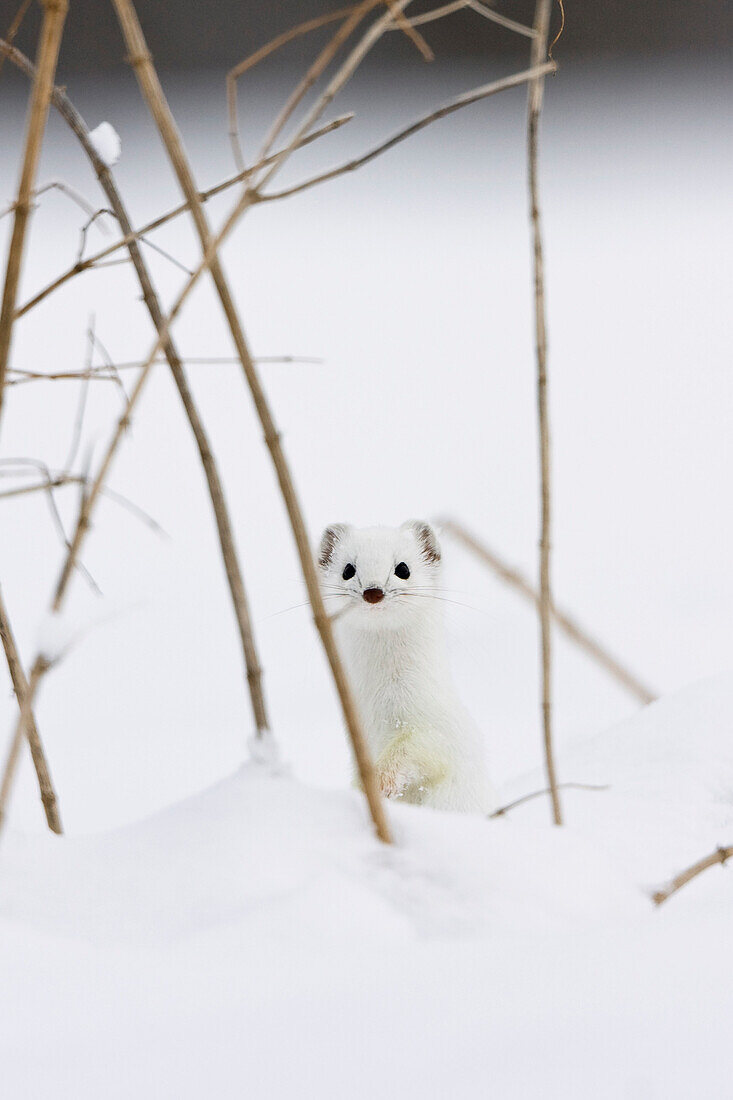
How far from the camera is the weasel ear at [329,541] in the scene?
935mm

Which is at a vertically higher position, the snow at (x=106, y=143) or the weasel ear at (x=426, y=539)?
the snow at (x=106, y=143)

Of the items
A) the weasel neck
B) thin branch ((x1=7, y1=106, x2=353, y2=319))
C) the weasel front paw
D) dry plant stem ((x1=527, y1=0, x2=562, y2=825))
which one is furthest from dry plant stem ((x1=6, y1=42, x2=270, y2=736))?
the weasel neck

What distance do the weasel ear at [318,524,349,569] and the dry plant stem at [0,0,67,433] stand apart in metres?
0.52

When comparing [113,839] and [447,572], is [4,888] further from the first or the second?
[447,572]

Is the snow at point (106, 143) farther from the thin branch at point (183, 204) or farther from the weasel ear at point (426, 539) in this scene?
the weasel ear at point (426, 539)

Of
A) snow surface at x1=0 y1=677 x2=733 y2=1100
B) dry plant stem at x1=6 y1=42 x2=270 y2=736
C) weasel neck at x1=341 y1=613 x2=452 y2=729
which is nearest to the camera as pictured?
snow surface at x1=0 y1=677 x2=733 y2=1100

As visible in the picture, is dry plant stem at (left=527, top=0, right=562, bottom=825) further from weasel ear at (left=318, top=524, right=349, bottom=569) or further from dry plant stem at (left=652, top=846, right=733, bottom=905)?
weasel ear at (left=318, top=524, right=349, bottom=569)

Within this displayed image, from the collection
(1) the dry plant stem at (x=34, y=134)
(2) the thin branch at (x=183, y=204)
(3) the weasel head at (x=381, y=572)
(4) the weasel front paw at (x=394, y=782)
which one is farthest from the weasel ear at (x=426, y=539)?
(1) the dry plant stem at (x=34, y=134)

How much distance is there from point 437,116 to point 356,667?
0.58m

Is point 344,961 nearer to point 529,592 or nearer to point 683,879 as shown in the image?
point 683,879

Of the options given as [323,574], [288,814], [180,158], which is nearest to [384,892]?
[288,814]

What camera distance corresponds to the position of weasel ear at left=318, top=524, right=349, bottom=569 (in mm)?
935

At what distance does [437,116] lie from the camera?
436 millimetres

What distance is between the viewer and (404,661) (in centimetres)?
94
